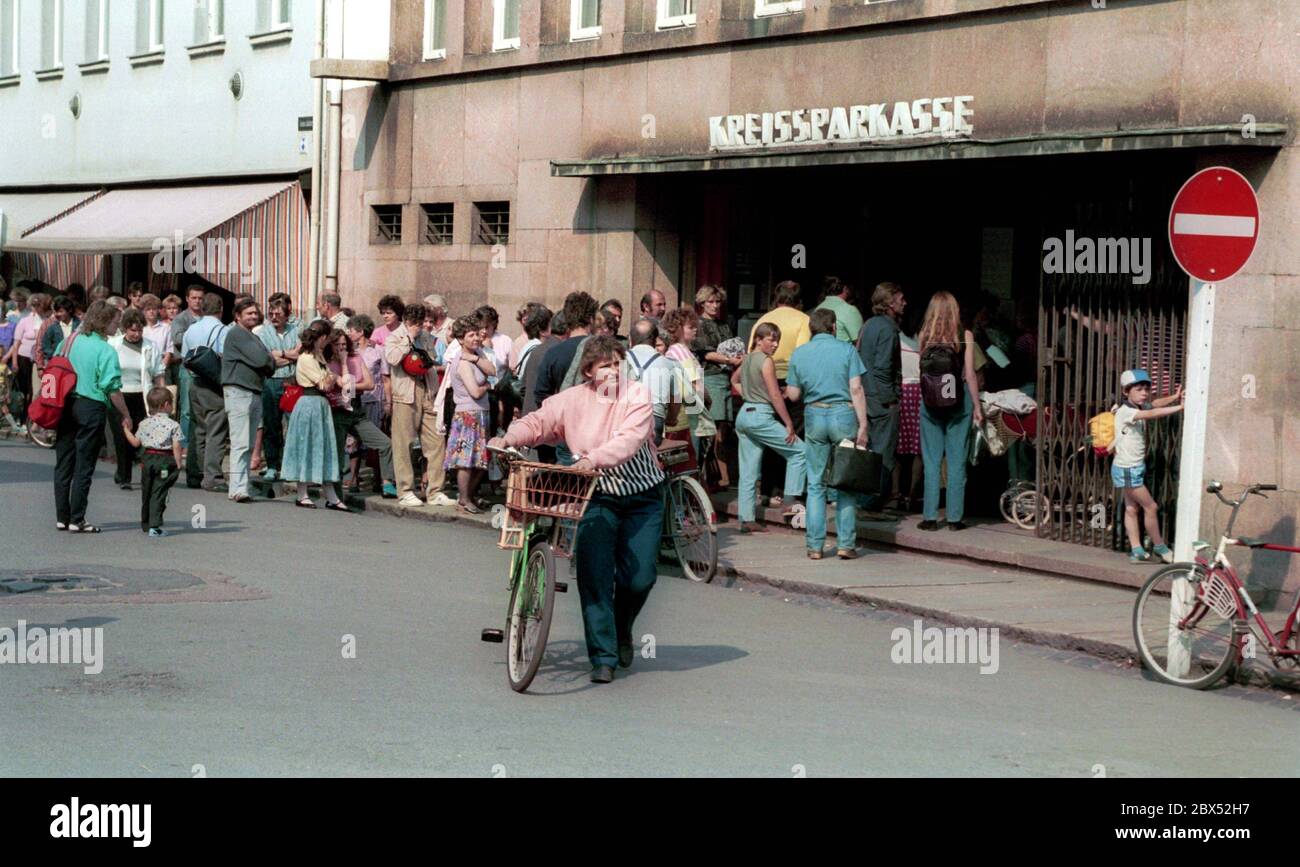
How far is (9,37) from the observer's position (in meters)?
35.8

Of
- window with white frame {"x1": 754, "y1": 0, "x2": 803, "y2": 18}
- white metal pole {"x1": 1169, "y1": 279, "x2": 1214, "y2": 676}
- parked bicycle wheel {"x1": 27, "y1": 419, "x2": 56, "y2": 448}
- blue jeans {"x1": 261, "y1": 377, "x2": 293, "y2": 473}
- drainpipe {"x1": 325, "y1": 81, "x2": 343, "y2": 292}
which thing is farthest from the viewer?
drainpipe {"x1": 325, "y1": 81, "x2": 343, "y2": 292}

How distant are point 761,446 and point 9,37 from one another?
81.1ft

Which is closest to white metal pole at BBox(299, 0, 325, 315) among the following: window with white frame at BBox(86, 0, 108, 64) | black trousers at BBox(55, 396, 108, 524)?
window with white frame at BBox(86, 0, 108, 64)

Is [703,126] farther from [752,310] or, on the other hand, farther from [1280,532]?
[1280,532]

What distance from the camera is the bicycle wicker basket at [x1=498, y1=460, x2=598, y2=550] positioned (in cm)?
930

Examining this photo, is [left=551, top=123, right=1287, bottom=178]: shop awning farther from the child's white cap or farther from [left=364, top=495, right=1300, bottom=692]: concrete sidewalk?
[left=364, top=495, right=1300, bottom=692]: concrete sidewalk

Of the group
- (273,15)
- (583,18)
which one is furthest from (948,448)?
(273,15)

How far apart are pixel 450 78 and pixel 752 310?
5437mm

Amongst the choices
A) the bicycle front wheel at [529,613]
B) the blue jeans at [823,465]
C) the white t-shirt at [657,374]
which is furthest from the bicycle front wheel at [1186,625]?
the white t-shirt at [657,374]

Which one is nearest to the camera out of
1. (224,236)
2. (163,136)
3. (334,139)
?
(334,139)

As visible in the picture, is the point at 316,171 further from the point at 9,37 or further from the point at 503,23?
the point at 9,37

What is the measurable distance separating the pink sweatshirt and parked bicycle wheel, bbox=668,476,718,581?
4.31 m

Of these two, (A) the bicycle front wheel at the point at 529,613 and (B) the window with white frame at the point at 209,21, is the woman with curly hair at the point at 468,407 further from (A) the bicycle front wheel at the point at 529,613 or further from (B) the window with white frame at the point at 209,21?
(B) the window with white frame at the point at 209,21
